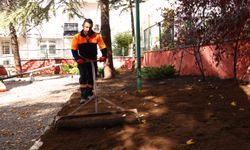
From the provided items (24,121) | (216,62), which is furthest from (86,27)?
(216,62)

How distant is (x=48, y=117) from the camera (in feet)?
22.7

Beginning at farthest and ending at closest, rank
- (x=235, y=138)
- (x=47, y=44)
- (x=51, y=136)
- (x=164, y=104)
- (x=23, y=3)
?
1. (x=47, y=44)
2. (x=23, y=3)
3. (x=164, y=104)
4. (x=51, y=136)
5. (x=235, y=138)

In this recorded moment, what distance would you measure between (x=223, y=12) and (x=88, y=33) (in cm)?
304

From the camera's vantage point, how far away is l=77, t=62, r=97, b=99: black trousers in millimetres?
7020

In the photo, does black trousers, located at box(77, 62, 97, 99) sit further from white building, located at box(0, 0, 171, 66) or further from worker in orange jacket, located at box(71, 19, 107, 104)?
white building, located at box(0, 0, 171, 66)

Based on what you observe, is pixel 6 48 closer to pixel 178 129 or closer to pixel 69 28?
pixel 69 28

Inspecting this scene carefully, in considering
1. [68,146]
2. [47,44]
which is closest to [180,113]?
[68,146]

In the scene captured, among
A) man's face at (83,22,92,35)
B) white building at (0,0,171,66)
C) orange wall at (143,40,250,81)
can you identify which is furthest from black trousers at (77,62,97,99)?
white building at (0,0,171,66)

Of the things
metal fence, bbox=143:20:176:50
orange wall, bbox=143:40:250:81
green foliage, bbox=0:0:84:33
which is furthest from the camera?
green foliage, bbox=0:0:84:33

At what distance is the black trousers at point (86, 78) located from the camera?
7.02m

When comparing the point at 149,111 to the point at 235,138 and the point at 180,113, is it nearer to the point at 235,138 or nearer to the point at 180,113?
the point at 180,113

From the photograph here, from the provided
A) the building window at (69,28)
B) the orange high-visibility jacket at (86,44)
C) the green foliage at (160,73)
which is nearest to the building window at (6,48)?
the building window at (69,28)

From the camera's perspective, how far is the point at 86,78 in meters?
7.12

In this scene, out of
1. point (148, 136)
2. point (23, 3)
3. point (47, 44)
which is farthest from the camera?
point (47, 44)
